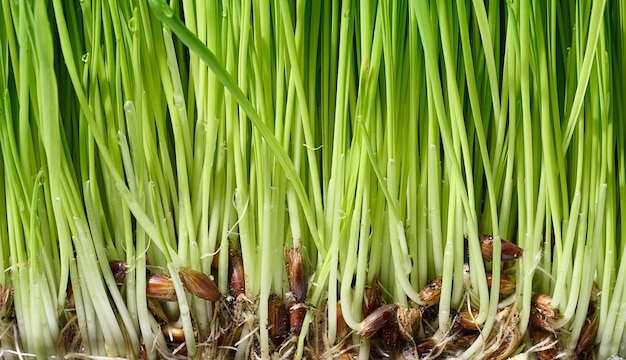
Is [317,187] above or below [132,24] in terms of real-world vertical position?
below

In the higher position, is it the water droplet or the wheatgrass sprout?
the water droplet

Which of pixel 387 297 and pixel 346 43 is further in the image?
pixel 387 297

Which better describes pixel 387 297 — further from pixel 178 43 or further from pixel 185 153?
pixel 178 43

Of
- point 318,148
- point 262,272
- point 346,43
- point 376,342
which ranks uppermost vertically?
point 346,43

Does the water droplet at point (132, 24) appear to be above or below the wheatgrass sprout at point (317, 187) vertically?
above

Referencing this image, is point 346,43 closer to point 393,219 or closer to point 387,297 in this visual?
point 393,219

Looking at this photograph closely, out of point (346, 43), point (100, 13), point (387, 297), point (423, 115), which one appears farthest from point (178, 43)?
point (387, 297)

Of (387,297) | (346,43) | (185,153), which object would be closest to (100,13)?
(185,153)

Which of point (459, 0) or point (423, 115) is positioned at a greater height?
point (459, 0)
